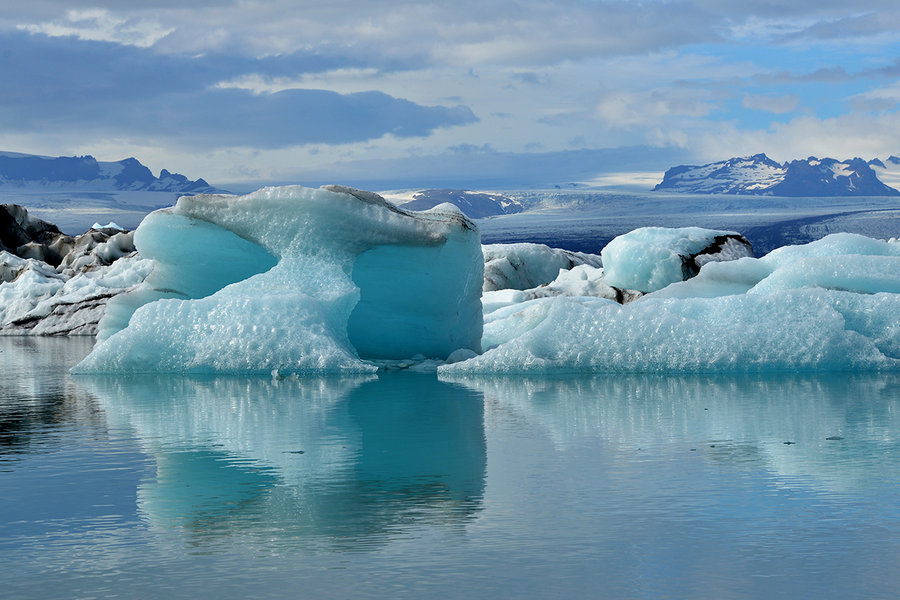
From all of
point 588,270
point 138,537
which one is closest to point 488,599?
point 138,537

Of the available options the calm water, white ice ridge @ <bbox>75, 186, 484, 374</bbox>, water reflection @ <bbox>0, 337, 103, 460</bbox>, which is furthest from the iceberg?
the calm water

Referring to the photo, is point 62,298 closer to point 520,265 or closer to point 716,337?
point 520,265

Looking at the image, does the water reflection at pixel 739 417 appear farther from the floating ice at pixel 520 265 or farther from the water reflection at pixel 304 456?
the floating ice at pixel 520 265

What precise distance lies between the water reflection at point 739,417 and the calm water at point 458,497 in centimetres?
3

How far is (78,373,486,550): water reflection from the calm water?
2 centimetres

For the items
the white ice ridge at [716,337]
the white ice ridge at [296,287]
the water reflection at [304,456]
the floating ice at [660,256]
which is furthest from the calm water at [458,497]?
the floating ice at [660,256]

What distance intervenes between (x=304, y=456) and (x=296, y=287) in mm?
4187

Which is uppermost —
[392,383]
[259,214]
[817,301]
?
[259,214]

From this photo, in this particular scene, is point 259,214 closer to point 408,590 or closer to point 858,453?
point 858,453

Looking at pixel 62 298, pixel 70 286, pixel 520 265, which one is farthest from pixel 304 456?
pixel 70 286

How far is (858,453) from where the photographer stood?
510 cm

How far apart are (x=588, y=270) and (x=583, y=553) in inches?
596

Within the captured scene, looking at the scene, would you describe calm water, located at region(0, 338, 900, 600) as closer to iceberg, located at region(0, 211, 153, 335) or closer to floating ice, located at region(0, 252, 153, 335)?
floating ice, located at region(0, 252, 153, 335)

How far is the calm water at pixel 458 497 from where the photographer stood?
3180 mm
